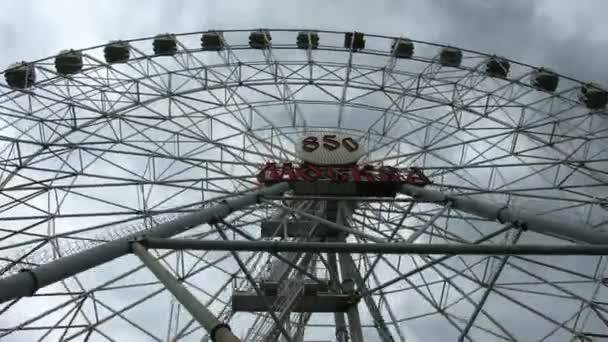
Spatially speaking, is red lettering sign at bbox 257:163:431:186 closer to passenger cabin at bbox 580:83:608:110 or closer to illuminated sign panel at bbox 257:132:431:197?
illuminated sign panel at bbox 257:132:431:197

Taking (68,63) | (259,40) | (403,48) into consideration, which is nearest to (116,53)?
(68,63)

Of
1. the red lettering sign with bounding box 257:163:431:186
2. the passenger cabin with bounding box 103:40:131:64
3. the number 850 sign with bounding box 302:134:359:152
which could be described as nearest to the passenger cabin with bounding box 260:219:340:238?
the red lettering sign with bounding box 257:163:431:186

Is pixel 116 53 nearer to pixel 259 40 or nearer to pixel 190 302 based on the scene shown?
pixel 259 40

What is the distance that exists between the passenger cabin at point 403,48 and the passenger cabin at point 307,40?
→ 13.5 feet

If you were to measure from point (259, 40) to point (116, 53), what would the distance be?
24.2 feet

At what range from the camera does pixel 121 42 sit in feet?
111

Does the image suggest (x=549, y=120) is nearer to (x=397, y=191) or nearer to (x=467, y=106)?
(x=467, y=106)

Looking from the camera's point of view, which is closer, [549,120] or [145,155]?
[145,155]

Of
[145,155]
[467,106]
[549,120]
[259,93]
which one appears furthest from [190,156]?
[549,120]

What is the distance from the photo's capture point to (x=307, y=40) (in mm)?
35312

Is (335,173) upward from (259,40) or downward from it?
downward

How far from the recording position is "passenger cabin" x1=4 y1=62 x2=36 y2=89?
99.3 feet

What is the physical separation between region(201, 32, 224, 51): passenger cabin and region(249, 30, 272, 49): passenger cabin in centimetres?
159

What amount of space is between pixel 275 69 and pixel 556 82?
559 inches
